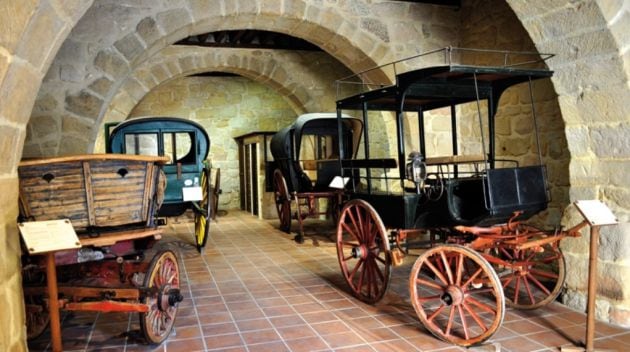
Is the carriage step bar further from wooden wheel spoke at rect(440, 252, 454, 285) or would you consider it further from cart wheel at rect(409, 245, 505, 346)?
wooden wheel spoke at rect(440, 252, 454, 285)

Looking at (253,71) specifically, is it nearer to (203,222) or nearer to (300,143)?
(300,143)

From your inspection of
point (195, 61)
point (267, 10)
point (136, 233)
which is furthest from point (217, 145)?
point (136, 233)

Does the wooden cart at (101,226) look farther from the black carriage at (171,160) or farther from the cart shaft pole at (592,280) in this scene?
the cart shaft pole at (592,280)

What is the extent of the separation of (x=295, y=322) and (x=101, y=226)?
4.84 ft

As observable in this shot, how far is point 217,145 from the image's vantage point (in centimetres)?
Answer: 1082

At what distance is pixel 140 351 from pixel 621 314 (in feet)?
10.4

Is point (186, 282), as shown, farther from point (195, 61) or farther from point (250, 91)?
point (250, 91)

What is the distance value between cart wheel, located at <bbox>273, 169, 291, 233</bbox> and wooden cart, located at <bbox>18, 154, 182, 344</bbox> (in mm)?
3860

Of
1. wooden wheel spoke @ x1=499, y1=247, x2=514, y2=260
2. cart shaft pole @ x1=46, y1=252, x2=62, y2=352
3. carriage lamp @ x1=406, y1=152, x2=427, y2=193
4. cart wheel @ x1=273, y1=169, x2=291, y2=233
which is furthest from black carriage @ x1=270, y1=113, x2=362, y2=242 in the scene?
cart shaft pole @ x1=46, y1=252, x2=62, y2=352

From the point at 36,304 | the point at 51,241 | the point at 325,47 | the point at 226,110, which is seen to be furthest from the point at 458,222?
the point at 226,110

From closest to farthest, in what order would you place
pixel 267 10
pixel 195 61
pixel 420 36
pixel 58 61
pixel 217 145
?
pixel 58 61 < pixel 267 10 < pixel 420 36 < pixel 195 61 < pixel 217 145

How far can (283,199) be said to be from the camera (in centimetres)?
737

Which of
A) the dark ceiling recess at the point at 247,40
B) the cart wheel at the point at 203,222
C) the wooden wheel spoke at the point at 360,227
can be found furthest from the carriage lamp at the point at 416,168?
the dark ceiling recess at the point at 247,40

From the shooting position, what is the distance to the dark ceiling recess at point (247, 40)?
7.22 m
